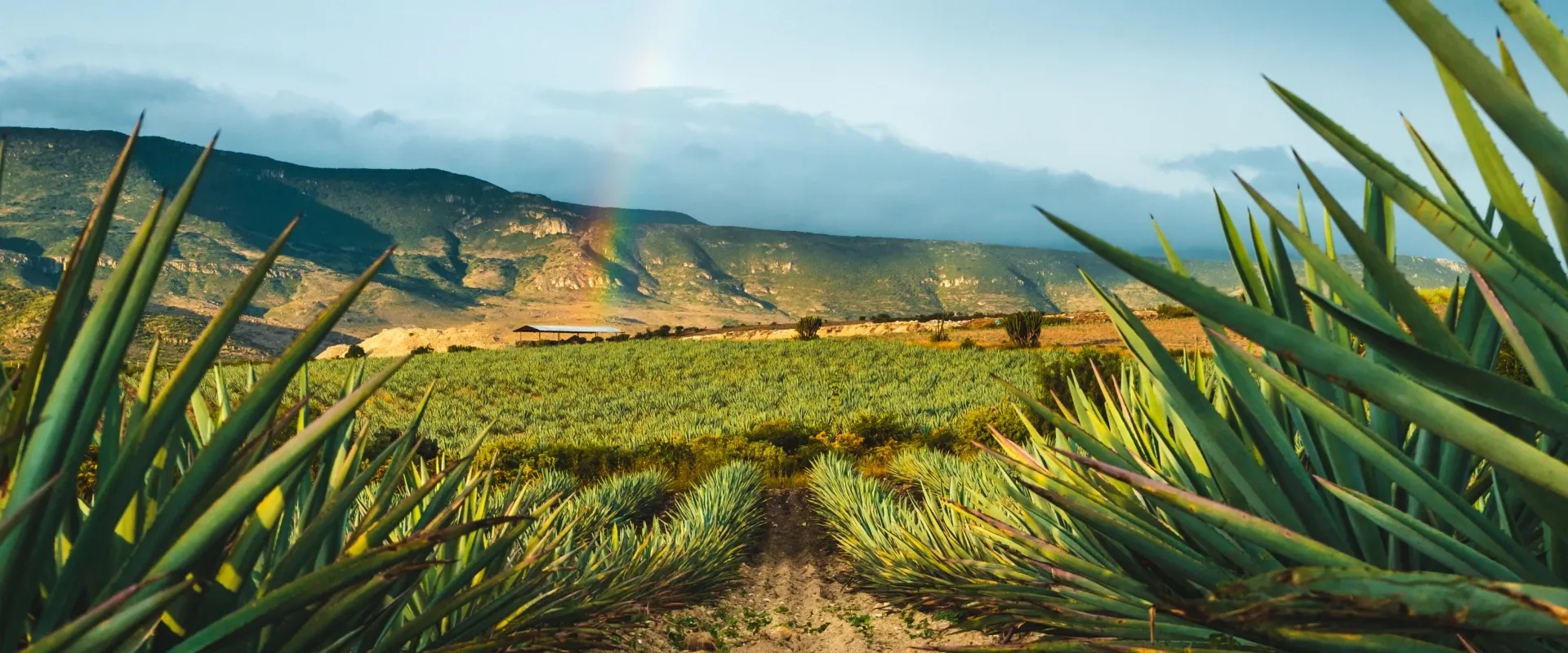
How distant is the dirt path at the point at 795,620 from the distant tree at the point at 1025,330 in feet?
98.9

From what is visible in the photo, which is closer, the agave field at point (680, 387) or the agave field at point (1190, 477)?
the agave field at point (1190, 477)

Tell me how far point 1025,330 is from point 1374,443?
37.6 m

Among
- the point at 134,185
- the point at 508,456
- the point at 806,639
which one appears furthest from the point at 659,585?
the point at 134,185

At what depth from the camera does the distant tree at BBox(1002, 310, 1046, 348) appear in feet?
122

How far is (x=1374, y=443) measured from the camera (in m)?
1.24

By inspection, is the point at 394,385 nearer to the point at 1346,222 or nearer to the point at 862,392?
the point at 862,392

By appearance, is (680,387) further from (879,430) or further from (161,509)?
(161,509)

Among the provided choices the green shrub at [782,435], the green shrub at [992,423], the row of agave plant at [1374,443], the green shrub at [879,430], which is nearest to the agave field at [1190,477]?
the row of agave plant at [1374,443]

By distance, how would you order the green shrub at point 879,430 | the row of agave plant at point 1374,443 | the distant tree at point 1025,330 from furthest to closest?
the distant tree at point 1025,330 → the green shrub at point 879,430 → the row of agave plant at point 1374,443

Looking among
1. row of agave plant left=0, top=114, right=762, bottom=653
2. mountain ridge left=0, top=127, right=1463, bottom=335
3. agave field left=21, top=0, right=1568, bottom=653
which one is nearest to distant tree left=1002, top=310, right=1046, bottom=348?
agave field left=21, top=0, right=1568, bottom=653

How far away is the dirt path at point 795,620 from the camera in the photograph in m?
5.76

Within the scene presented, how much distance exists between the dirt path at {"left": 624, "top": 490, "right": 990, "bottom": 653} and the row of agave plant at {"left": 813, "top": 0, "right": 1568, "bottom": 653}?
303 centimetres

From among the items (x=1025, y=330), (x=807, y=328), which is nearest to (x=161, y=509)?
(x=1025, y=330)

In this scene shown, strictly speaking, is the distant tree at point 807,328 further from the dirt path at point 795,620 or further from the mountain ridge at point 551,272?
the mountain ridge at point 551,272
